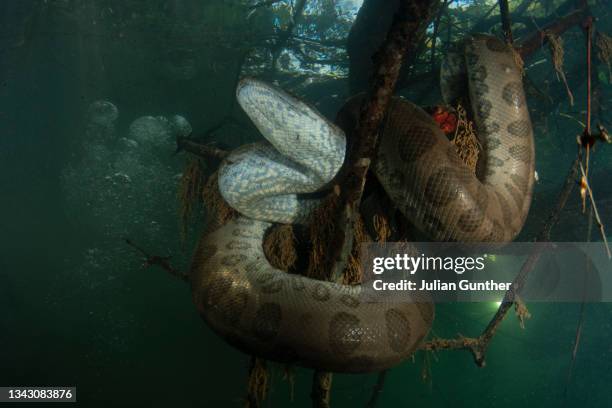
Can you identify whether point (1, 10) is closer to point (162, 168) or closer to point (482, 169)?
point (162, 168)

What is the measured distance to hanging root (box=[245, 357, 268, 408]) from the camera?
3.30 meters

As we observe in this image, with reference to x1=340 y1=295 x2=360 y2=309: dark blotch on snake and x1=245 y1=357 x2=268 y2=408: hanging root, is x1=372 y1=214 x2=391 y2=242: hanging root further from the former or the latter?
x1=245 y1=357 x2=268 y2=408: hanging root

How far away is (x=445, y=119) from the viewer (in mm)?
3381

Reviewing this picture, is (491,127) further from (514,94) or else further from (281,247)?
(281,247)

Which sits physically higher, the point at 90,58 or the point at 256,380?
the point at 90,58

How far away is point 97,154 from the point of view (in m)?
22.0

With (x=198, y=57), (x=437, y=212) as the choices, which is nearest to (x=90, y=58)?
(x=198, y=57)

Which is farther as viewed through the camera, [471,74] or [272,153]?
[471,74]

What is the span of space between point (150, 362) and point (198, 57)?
14829mm

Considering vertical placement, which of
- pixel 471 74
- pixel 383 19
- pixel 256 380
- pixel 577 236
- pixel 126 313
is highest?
pixel 383 19

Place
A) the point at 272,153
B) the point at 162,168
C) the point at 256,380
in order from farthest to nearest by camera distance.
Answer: the point at 162,168 → the point at 256,380 → the point at 272,153

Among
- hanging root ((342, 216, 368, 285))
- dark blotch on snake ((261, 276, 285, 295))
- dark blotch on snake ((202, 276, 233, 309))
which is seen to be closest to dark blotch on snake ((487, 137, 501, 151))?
hanging root ((342, 216, 368, 285))

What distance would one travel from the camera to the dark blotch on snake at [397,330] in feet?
8.62

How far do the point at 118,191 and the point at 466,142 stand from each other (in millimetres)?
24004
